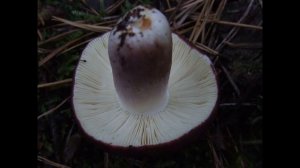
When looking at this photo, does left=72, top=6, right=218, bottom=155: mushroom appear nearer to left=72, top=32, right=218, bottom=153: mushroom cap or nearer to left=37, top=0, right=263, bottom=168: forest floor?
left=72, top=32, right=218, bottom=153: mushroom cap

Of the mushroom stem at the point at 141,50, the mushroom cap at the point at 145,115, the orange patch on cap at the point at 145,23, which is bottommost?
the mushroom cap at the point at 145,115

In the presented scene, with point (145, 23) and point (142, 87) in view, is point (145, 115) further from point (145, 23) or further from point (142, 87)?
point (145, 23)

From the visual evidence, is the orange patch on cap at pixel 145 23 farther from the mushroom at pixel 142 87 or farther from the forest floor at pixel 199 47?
the forest floor at pixel 199 47

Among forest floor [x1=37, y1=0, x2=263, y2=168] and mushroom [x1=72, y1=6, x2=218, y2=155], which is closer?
mushroom [x1=72, y1=6, x2=218, y2=155]

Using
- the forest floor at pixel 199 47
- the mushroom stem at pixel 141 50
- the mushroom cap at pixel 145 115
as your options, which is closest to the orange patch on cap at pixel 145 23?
the mushroom stem at pixel 141 50

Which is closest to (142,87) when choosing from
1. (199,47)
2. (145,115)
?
(145,115)

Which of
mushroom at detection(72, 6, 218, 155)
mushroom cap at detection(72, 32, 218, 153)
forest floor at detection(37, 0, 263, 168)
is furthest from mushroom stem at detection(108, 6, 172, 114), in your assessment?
forest floor at detection(37, 0, 263, 168)

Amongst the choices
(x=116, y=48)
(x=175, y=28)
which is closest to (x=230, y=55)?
(x=175, y=28)

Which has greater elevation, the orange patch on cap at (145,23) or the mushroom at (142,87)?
the orange patch on cap at (145,23)
